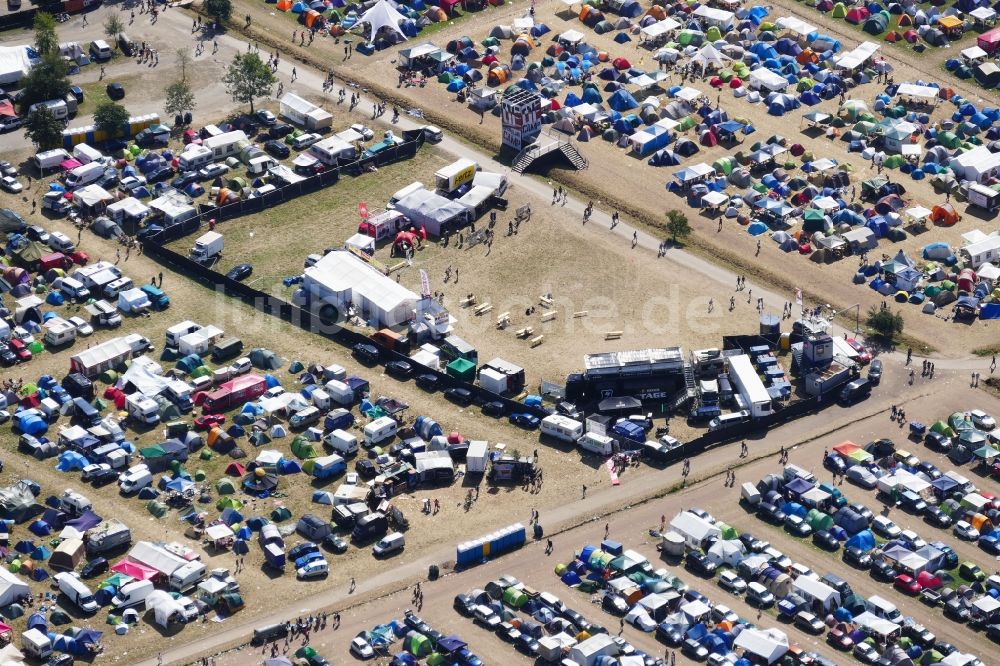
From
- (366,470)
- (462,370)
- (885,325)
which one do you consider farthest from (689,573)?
(885,325)

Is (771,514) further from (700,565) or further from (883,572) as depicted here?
(883,572)

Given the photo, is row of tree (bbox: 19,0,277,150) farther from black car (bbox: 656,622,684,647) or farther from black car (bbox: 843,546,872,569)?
black car (bbox: 656,622,684,647)

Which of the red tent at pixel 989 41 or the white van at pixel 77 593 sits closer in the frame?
the white van at pixel 77 593

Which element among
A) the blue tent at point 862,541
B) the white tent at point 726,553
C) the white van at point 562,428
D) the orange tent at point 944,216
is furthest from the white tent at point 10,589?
the orange tent at point 944,216

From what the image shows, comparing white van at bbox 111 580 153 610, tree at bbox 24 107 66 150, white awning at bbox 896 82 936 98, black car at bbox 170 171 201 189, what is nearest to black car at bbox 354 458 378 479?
white van at bbox 111 580 153 610

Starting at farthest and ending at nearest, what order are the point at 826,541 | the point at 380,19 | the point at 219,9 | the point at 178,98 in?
the point at 219,9 < the point at 380,19 < the point at 178,98 < the point at 826,541

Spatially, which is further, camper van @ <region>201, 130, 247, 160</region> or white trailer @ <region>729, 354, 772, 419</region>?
camper van @ <region>201, 130, 247, 160</region>

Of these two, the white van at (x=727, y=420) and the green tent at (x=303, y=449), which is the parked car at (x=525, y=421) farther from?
the green tent at (x=303, y=449)
